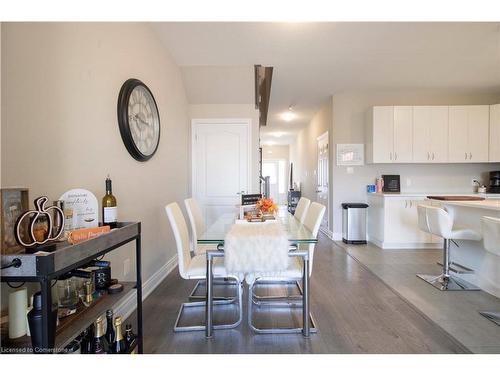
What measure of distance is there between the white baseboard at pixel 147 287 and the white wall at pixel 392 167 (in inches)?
120

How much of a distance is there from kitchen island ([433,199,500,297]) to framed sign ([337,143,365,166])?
1.90 metres

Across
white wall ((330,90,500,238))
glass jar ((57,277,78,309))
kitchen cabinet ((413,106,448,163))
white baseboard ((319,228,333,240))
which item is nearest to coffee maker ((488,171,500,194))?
white wall ((330,90,500,238))

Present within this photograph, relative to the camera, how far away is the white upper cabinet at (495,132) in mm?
4289

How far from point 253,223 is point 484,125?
459cm

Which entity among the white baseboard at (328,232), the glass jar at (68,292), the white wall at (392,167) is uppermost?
the white wall at (392,167)

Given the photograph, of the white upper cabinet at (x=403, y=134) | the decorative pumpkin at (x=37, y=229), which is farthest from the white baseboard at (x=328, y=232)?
the decorative pumpkin at (x=37, y=229)

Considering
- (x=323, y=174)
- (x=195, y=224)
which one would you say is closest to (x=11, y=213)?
(x=195, y=224)

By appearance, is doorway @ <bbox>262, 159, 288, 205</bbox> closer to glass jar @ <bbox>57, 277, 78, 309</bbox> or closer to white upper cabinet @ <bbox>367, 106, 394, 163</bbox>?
white upper cabinet @ <bbox>367, 106, 394, 163</bbox>

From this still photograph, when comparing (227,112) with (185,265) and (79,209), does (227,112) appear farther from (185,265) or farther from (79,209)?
(79,209)

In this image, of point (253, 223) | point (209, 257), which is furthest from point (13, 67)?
point (253, 223)

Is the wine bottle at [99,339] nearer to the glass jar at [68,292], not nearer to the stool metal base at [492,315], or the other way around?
the glass jar at [68,292]

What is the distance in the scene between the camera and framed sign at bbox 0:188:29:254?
92cm

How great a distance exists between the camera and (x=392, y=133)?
4367 mm
